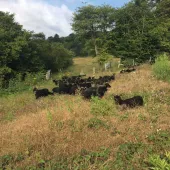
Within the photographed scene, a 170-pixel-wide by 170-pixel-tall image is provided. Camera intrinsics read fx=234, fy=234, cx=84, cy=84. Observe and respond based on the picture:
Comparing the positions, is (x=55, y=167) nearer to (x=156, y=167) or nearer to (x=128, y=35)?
(x=156, y=167)

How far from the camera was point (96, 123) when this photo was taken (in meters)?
6.22

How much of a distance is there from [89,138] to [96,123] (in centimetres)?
88

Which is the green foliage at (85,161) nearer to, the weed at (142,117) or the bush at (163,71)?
the weed at (142,117)

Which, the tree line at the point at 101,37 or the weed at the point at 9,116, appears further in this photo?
the tree line at the point at 101,37

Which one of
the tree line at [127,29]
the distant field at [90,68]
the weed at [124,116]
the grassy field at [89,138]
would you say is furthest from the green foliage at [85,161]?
the tree line at [127,29]

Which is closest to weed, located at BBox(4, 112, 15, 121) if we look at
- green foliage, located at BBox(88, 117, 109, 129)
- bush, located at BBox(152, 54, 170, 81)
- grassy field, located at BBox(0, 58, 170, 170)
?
grassy field, located at BBox(0, 58, 170, 170)

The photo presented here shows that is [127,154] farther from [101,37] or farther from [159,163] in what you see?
[101,37]

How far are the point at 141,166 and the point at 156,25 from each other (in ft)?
82.1

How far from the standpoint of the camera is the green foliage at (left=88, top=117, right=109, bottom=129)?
6.07 meters

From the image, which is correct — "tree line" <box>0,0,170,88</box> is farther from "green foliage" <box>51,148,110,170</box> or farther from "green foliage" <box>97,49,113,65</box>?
"green foliage" <box>51,148,110,170</box>

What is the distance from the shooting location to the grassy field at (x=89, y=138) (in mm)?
4523

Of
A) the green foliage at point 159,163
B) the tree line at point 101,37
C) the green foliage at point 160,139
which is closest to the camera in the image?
the green foliage at point 159,163

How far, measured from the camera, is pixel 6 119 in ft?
25.2

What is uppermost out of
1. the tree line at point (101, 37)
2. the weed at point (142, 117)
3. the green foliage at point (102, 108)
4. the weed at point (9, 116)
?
the tree line at point (101, 37)
